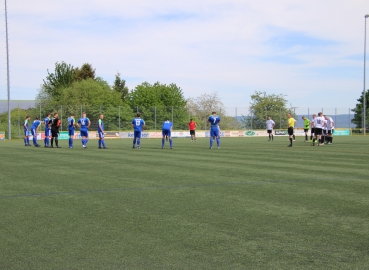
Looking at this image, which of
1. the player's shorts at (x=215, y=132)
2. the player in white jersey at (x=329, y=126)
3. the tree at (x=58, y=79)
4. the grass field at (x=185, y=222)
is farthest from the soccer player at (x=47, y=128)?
the tree at (x=58, y=79)

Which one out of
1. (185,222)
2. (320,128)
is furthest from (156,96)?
(185,222)

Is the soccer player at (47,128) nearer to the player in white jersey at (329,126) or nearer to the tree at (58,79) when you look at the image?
the player in white jersey at (329,126)

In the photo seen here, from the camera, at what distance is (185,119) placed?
52438 mm

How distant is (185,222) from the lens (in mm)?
6059

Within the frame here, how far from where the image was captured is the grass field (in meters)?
4.47

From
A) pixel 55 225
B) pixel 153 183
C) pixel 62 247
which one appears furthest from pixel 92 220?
pixel 153 183

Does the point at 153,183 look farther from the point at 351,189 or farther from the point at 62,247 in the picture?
the point at 62,247

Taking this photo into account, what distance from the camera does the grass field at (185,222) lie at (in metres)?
4.47

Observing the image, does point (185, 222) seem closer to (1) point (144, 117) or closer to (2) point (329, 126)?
(2) point (329, 126)

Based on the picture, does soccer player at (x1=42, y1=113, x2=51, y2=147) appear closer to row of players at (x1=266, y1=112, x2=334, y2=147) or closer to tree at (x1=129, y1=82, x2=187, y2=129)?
row of players at (x1=266, y1=112, x2=334, y2=147)

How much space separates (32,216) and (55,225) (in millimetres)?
752

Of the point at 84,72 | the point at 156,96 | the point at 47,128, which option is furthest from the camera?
the point at 84,72

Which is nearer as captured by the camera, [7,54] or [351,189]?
[351,189]

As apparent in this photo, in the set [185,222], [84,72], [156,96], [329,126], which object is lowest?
[185,222]
